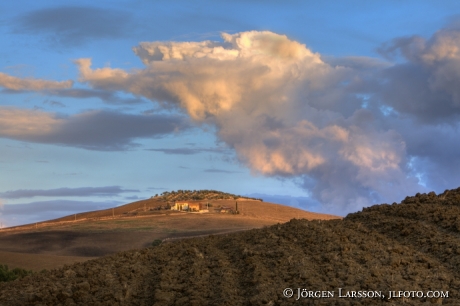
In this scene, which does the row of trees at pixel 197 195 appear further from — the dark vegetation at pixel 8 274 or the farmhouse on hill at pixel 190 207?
the dark vegetation at pixel 8 274

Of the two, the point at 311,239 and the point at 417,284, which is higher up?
the point at 311,239

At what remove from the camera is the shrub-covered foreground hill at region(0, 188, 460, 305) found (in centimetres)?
902

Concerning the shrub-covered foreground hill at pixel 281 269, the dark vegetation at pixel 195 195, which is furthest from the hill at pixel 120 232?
the shrub-covered foreground hill at pixel 281 269

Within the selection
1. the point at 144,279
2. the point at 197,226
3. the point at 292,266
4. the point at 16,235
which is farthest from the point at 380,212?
the point at 16,235

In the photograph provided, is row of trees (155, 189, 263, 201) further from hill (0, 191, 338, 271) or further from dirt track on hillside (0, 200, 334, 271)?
dirt track on hillside (0, 200, 334, 271)

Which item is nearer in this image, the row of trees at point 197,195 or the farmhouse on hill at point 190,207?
the farmhouse on hill at point 190,207

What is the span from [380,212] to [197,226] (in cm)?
2788

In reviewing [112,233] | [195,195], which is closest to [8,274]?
[112,233]

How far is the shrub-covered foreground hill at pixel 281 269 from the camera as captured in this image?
902 cm

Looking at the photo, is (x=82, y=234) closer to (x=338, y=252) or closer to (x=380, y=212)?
(x=380, y=212)

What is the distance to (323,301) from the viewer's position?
817 centimetres

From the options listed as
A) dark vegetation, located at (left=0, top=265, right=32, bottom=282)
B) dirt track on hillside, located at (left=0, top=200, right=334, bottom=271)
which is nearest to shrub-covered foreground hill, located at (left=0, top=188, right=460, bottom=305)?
dark vegetation, located at (left=0, top=265, right=32, bottom=282)

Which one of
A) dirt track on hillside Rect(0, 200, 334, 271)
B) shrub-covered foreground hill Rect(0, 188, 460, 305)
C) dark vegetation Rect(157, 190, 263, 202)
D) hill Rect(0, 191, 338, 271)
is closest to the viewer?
shrub-covered foreground hill Rect(0, 188, 460, 305)

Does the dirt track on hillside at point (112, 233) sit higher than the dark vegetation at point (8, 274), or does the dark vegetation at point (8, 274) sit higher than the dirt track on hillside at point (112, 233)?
the dirt track on hillside at point (112, 233)
